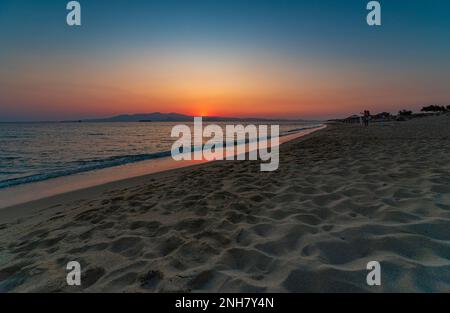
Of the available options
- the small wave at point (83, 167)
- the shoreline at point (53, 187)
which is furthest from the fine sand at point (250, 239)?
the small wave at point (83, 167)

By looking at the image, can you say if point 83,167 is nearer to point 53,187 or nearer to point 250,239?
point 53,187

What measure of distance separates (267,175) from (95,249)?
4254mm

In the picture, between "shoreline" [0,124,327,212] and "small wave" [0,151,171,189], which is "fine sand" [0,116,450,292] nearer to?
"shoreline" [0,124,327,212]

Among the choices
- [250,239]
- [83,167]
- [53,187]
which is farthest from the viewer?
[83,167]

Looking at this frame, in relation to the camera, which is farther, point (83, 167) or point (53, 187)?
point (83, 167)

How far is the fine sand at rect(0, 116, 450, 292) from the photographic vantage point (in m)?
2.23

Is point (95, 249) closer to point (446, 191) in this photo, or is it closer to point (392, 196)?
point (392, 196)

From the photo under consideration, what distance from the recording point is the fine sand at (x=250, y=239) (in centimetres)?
223

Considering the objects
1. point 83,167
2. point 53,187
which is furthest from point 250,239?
point 83,167

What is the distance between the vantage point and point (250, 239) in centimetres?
298

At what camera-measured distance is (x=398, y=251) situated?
8.11 feet

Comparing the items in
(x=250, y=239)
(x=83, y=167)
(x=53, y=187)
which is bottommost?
(x=53, y=187)

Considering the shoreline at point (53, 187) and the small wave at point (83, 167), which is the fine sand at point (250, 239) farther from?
the small wave at point (83, 167)
